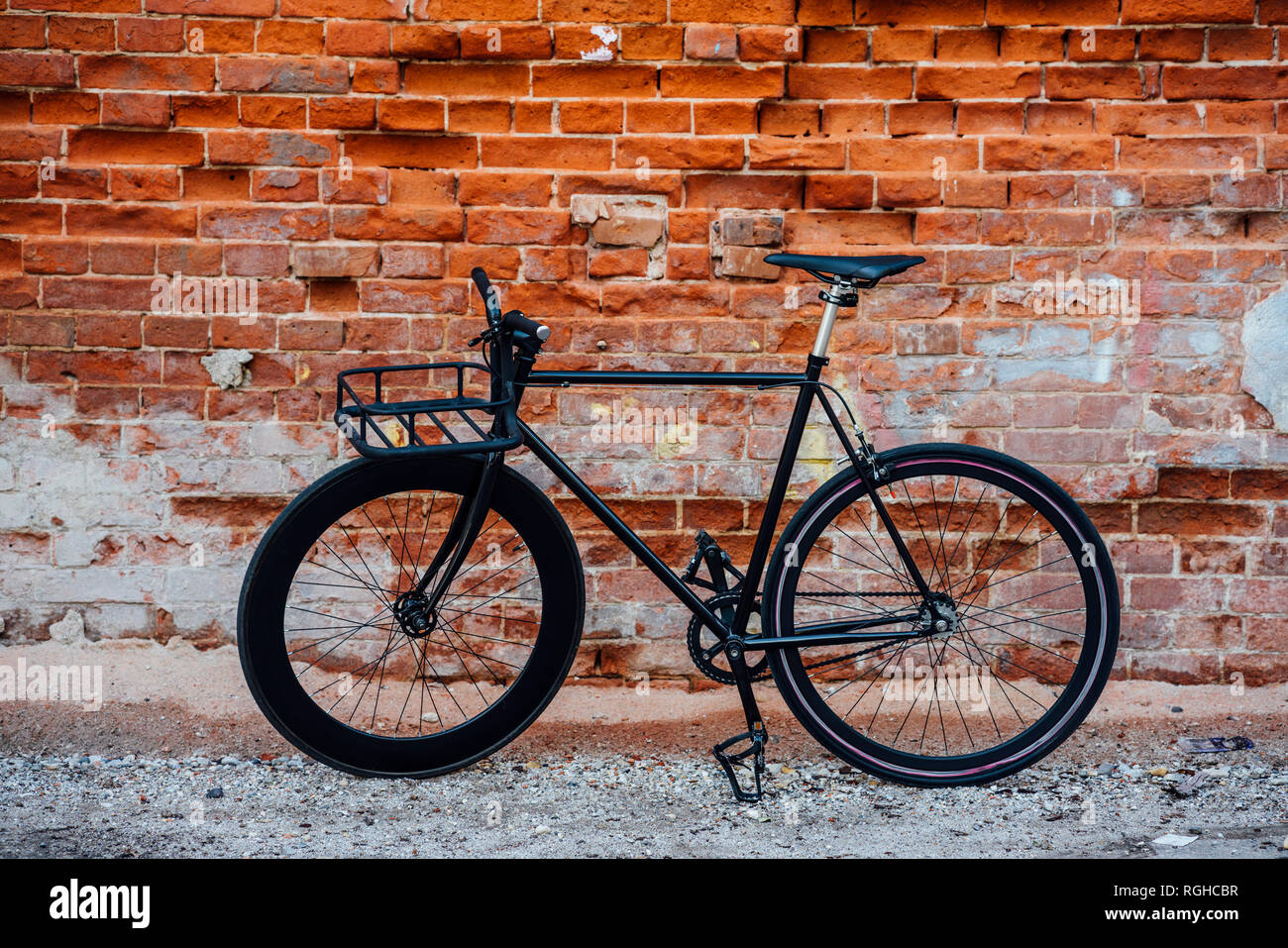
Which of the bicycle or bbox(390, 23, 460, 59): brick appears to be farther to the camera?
bbox(390, 23, 460, 59): brick

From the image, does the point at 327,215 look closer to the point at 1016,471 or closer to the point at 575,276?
the point at 575,276

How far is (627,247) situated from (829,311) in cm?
77

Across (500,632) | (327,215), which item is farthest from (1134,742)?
(327,215)

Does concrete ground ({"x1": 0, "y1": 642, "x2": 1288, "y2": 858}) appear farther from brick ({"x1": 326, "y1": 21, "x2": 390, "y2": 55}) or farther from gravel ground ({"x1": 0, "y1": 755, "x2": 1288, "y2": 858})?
Answer: brick ({"x1": 326, "y1": 21, "x2": 390, "y2": 55})

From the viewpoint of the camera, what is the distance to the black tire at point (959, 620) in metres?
2.97

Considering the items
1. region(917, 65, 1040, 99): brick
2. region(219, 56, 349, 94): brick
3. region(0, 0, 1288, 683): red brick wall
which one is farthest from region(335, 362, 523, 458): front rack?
region(917, 65, 1040, 99): brick

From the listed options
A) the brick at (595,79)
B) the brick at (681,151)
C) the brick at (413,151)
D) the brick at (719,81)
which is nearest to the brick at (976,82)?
the brick at (719,81)

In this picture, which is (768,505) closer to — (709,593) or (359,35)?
(709,593)

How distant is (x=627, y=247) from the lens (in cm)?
341

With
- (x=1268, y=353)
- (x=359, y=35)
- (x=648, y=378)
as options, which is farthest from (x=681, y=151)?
(x=1268, y=353)

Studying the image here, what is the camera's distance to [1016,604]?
11.5ft

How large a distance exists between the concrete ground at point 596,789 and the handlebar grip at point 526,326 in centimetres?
122

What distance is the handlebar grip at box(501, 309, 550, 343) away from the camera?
2.72 meters

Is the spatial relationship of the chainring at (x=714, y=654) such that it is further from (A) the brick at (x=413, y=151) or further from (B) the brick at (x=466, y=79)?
(B) the brick at (x=466, y=79)
